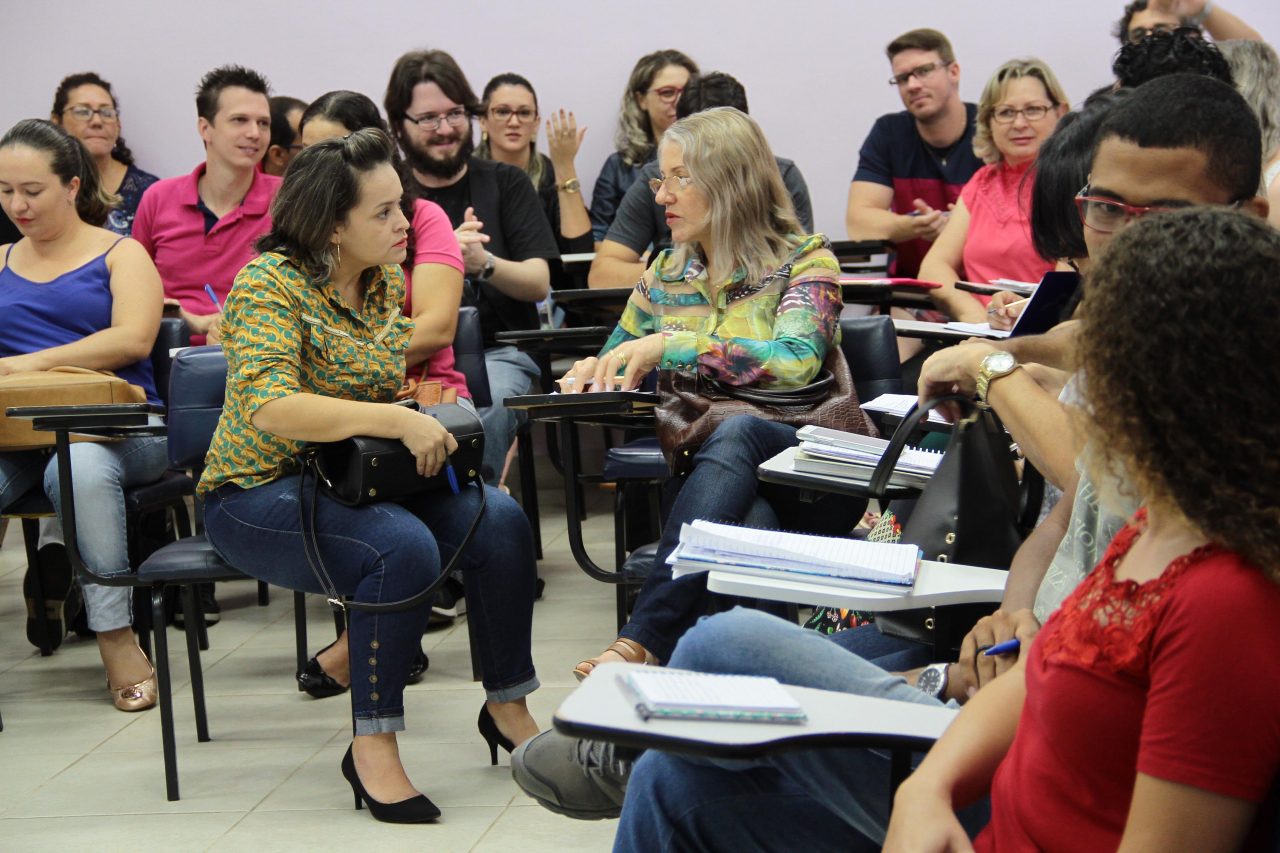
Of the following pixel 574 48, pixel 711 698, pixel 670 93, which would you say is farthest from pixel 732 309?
pixel 574 48

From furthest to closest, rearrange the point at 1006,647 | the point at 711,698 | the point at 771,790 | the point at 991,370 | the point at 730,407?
1. the point at 730,407
2. the point at 991,370
3. the point at 1006,647
4. the point at 771,790
5. the point at 711,698

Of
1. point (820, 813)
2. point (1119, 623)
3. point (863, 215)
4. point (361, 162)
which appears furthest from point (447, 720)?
point (863, 215)

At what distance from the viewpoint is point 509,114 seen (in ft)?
16.3

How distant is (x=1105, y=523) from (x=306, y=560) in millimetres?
1525

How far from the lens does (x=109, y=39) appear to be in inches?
Result: 220

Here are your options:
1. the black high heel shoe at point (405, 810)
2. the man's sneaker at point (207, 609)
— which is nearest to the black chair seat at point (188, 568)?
the black high heel shoe at point (405, 810)

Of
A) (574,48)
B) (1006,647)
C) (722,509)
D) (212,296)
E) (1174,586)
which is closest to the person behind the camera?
(1174,586)

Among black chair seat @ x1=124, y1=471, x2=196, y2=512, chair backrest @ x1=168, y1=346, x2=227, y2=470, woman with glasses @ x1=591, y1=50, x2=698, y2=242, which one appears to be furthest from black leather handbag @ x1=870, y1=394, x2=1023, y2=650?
woman with glasses @ x1=591, y1=50, x2=698, y2=242

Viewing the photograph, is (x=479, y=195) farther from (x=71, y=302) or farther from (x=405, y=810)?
(x=405, y=810)

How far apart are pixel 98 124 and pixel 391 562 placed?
3434 millimetres

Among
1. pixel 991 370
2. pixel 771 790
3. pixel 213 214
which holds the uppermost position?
pixel 213 214

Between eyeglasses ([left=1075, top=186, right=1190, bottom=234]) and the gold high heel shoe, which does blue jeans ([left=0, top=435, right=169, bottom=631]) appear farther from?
eyeglasses ([left=1075, top=186, right=1190, bottom=234])

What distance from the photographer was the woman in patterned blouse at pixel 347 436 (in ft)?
8.07

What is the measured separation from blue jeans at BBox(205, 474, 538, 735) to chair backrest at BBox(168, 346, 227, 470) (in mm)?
220
